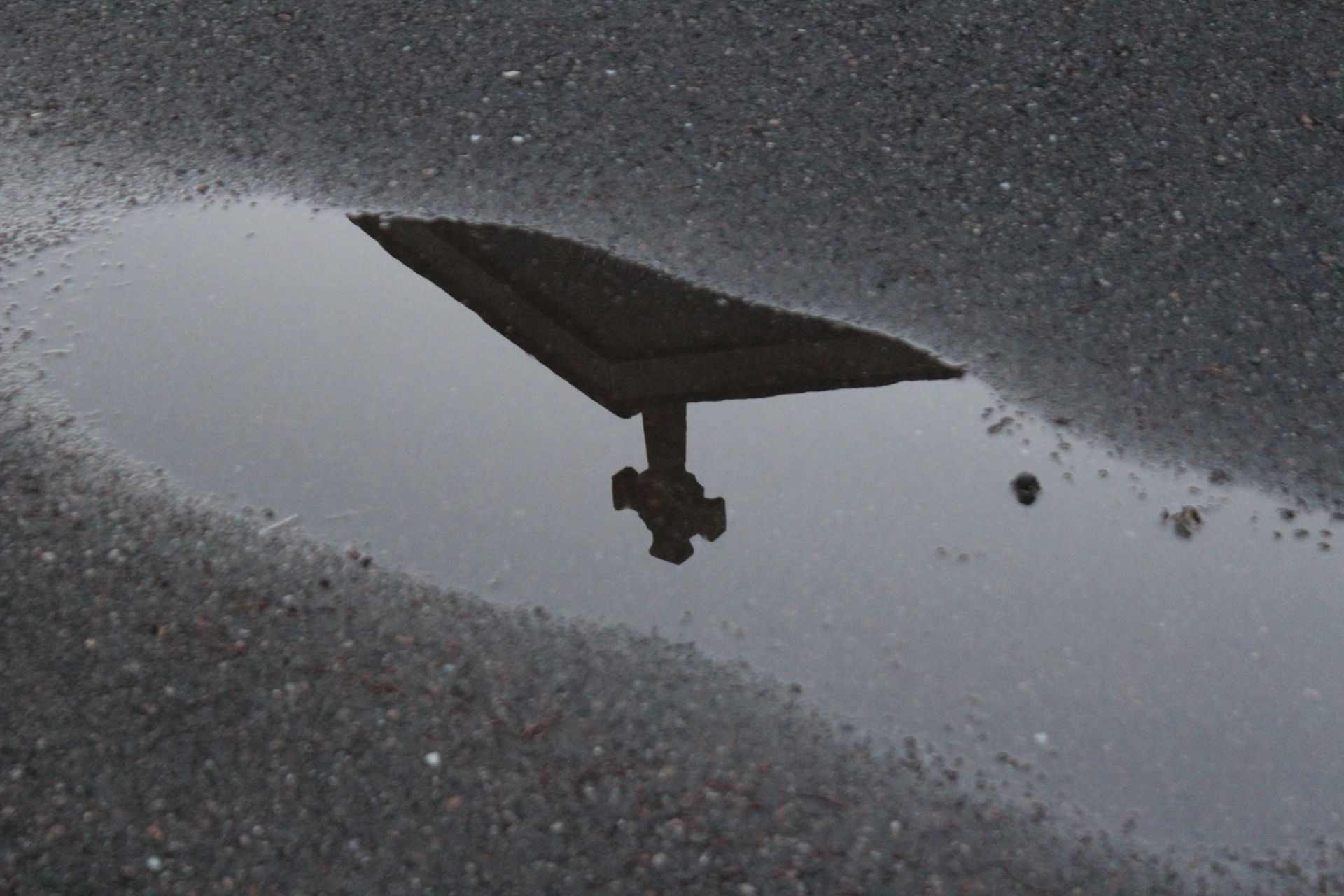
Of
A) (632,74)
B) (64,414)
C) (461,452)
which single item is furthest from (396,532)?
(632,74)

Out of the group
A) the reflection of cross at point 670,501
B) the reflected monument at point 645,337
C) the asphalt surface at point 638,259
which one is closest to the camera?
the asphalt surface at point 638,259

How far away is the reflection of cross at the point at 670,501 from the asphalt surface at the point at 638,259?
1.28 ft

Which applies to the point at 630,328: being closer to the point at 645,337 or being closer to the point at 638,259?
the point at 645,337

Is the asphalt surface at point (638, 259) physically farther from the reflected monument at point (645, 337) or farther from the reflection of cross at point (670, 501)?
the reflection of cross at point (670, 501)

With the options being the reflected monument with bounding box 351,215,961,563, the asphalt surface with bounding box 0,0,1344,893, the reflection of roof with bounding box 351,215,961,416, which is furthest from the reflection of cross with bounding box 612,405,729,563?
the asphalt surface with bounding box 0,0,1344,893

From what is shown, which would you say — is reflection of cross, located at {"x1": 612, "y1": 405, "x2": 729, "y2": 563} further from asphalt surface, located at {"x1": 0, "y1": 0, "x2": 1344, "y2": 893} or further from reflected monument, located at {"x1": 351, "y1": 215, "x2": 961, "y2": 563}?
asphalt surface, located at {"x1": 0, "y1": 0, "x2": 1344, "y2": 893}

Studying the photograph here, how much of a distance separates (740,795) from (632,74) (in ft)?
8.74

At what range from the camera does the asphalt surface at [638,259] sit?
2213mm

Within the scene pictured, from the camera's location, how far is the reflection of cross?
9.57 ft

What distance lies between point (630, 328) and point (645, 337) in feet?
0.18

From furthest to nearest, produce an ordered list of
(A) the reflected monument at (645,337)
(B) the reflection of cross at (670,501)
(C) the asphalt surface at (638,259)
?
(A) the reflected monument at (645,337)
(B) the reflection of cross at (670,501)
(C) the asphalt surface at (638,259)

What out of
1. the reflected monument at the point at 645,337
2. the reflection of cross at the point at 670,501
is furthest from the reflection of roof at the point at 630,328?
the reflection of cross at the point at 670,501

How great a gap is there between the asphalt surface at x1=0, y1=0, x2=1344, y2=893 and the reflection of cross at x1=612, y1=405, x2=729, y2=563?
0.39 meters

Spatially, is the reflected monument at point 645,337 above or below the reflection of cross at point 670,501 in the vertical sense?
above
